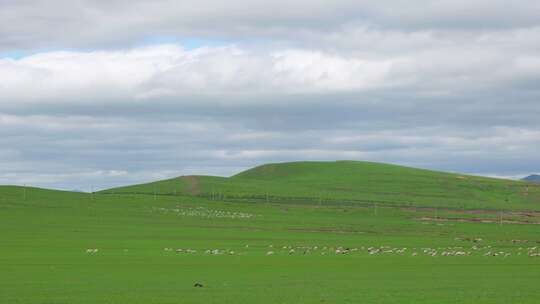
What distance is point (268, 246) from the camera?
202 feet

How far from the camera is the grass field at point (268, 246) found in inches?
1209

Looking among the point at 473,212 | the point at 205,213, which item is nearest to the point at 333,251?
the point at 205,213

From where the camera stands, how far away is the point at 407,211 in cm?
12031

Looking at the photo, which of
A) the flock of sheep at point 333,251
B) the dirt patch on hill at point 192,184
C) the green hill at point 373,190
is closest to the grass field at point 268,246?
the flock of sheep at point 333,251

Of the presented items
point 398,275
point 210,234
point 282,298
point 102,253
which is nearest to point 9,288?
point 282,298

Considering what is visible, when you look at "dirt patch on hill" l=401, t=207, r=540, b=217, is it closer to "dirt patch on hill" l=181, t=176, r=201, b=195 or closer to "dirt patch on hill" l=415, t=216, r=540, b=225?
"dirt patch on hill" l=415, t=216, r=540, b=225

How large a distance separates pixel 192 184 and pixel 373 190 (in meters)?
35.9

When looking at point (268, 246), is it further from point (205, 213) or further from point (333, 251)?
point (205, 213)

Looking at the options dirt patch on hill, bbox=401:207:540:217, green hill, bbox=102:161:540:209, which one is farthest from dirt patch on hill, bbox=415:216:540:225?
green hill, bbox=102:161:540:209

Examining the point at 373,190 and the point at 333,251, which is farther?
the point at 373,190

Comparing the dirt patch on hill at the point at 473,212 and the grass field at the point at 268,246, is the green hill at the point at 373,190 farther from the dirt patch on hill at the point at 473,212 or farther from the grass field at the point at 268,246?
the dirt patch on hill at the point at 473,212

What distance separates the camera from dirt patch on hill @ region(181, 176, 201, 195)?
15402cm

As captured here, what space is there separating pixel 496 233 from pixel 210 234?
31.8 m

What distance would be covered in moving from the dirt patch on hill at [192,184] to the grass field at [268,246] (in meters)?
0.64
